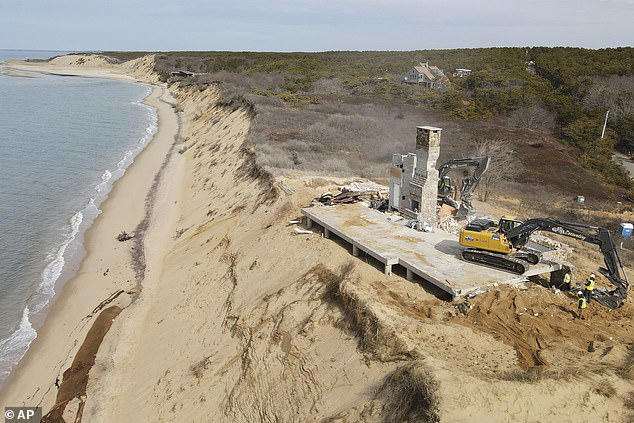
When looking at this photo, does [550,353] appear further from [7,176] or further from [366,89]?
[366,89]

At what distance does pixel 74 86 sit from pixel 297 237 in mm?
102613

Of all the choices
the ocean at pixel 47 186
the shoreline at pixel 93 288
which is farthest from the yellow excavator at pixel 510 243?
the ocean at pixel 47 186

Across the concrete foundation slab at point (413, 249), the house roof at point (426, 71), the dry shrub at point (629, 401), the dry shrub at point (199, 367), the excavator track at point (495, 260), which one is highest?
the house roof at point (426, 71)

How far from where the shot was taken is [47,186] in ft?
106

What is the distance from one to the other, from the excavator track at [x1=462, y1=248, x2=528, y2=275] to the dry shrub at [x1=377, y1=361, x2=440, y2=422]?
5.65 m

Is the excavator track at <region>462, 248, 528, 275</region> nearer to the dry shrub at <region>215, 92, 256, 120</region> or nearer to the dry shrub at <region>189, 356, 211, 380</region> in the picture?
the dry shrub at <region>189, 356, 211, 380</region>

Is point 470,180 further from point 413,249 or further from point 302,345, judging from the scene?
point 302,345

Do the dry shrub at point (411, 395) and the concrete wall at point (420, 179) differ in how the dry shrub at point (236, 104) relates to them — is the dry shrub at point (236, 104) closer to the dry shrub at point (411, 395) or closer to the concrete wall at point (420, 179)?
the concrete wall at point (420, 179)

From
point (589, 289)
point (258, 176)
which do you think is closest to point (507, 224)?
point (589, 289)

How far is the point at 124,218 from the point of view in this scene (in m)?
27.1

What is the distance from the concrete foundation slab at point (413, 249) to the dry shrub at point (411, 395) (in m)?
3.90

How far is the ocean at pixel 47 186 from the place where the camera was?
61.9ft

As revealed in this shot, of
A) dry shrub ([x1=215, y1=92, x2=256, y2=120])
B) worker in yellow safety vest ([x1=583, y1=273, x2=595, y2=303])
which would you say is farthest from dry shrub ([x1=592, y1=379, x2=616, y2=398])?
dry shrub ([x1=215, y1=92, x2=256, y2=120])

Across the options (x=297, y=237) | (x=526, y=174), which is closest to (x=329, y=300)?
(x=297, y=237)
